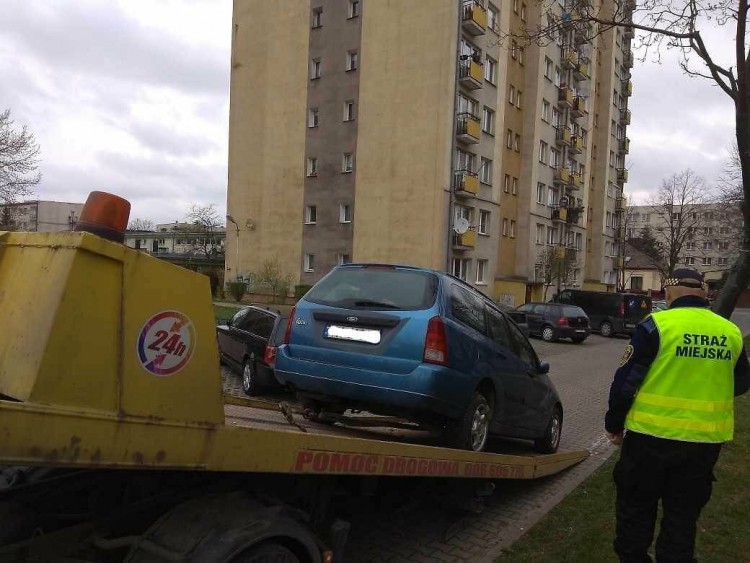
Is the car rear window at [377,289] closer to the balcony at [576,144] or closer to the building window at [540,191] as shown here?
the building window at [540,191]

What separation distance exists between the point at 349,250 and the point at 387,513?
28.0 m

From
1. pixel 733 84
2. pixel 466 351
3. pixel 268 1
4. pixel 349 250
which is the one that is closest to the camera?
pixel 466 351

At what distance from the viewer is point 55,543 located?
8.46 feet

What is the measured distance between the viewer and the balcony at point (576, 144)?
44500mm

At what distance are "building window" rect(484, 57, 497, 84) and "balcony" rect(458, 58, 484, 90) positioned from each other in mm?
2306

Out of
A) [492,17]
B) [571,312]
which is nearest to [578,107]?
[492,17]

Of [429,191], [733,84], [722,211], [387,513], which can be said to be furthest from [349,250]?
[387,513]

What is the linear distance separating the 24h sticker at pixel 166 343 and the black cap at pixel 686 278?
110 inches

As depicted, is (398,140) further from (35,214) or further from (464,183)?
(35,214)

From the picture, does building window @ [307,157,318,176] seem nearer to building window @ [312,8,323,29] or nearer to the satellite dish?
building window @ [312,8,323,29]

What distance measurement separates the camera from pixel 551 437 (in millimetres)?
6824

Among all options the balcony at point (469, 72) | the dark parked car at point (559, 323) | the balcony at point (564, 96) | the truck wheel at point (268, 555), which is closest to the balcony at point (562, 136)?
the balcony at point (564, 96)

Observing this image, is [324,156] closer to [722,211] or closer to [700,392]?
[722,211]

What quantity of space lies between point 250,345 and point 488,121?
27.1 m
